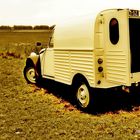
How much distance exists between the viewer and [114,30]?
26.8 feet

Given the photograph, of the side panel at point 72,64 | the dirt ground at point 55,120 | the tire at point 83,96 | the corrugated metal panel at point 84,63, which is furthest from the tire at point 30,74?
the tire at point 83,96

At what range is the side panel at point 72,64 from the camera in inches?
331

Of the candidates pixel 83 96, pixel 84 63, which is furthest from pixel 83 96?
pixel 84 63

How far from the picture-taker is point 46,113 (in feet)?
28.3

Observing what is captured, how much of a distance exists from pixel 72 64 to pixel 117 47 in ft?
5.45

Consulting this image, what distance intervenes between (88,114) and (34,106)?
1.74m

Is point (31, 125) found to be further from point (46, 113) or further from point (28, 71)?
point (28, 71)

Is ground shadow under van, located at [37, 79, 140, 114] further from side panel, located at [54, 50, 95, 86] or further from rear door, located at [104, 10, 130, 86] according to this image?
rear door, located at [104, 10, 130, 86]

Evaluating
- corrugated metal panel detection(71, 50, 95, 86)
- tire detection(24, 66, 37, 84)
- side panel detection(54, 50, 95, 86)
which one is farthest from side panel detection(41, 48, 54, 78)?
corrugated metal panel detection(71, 50, 95, 86)

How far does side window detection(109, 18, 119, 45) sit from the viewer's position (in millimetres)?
8070

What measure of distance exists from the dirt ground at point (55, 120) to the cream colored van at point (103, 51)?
734mm

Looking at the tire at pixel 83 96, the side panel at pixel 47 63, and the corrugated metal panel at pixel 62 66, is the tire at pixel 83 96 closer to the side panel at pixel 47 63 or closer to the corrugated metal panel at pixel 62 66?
the corrugated metal panel at pixel 62 66

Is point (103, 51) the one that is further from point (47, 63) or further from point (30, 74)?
point (30, 74)

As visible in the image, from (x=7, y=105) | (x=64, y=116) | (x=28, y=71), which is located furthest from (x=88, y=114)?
(x=28, y=71)
